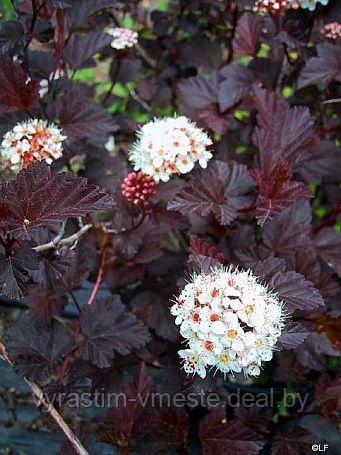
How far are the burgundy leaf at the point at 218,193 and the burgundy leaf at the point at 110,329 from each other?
0.98ft

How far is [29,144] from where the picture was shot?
1.35 metres

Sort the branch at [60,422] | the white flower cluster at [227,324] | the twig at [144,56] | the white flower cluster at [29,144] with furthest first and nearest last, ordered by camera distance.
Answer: the twig at [144,56]
the white flower cluster at [29,144]
the branch at [60,422]
the white flower cluster at [227,324]

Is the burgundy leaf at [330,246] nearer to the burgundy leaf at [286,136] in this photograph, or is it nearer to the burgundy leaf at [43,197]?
the burgundy leaf at [286,136]

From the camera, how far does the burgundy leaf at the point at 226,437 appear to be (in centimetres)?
138

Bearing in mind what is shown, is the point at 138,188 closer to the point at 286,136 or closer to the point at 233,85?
the point at 286,136

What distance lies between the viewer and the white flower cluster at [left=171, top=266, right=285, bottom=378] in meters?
1.00

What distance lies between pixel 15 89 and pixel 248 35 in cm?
69

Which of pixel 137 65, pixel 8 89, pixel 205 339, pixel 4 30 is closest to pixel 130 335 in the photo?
pixel 205 339

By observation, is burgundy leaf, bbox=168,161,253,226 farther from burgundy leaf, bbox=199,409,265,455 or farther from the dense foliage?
burgundy leaf, bbox=199,409,265,455

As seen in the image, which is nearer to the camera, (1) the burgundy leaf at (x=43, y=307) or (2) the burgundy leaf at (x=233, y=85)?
(1) the burgundy leaf at (x=43, y=307)

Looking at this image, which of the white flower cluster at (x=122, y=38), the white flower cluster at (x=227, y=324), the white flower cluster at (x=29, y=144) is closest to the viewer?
the white flower cluster at (x=227, y=324)

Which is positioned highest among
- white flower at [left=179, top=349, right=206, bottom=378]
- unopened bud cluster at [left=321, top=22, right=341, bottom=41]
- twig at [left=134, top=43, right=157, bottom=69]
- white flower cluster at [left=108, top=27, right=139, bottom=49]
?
twig at [left=134, top=43, right=157, bottom=69]

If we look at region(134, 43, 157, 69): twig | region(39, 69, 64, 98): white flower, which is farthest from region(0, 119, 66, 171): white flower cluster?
region(134, 43, 157, 69): twig

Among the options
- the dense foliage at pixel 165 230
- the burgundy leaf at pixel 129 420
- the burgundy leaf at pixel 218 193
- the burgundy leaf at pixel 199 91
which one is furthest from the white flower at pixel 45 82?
the burgundy leaf at pixel 129 420
